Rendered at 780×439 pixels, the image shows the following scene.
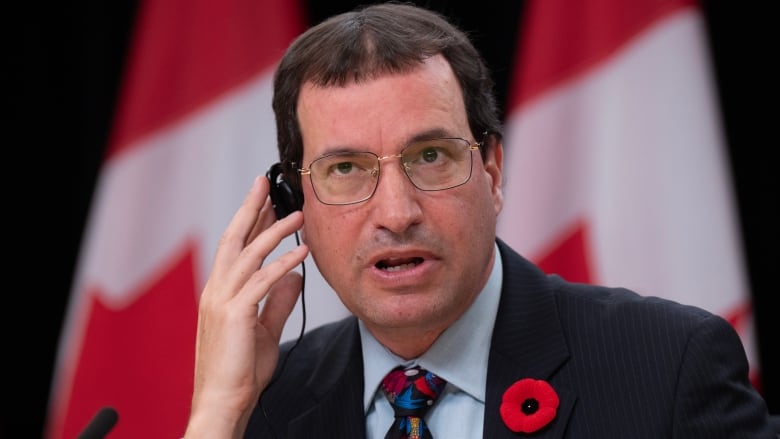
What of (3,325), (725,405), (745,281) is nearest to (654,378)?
(725,405)

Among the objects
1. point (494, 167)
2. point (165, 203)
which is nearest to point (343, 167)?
point (494, 167)

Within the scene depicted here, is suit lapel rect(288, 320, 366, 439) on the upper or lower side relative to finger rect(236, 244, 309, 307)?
lower

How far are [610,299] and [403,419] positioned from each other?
0.52 m

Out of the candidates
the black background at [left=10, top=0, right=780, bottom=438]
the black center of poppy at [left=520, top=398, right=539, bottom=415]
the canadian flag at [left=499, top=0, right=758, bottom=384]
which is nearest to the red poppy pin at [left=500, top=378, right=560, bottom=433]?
the black center of poppy at [left=520, top=398, right=539, bottom=415]

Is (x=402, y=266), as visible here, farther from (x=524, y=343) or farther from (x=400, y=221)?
(x=524, y=343)

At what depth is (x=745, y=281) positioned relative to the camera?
10.2 feet

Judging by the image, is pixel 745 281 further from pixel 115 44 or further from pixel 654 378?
pixel 115 44

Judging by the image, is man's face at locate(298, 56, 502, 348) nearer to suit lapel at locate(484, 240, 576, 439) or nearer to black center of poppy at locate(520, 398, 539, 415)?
suit lapel at locate(484, 240, 576, 439)

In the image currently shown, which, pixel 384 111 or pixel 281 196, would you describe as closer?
pixel 384 111

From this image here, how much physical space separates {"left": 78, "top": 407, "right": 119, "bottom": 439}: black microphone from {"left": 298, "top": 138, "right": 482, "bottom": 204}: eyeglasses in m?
0.61

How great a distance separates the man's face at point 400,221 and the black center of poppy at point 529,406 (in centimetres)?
24

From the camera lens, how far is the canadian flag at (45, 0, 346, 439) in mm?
3561

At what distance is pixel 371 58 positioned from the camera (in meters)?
2.09

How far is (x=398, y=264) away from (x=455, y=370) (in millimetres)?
274
